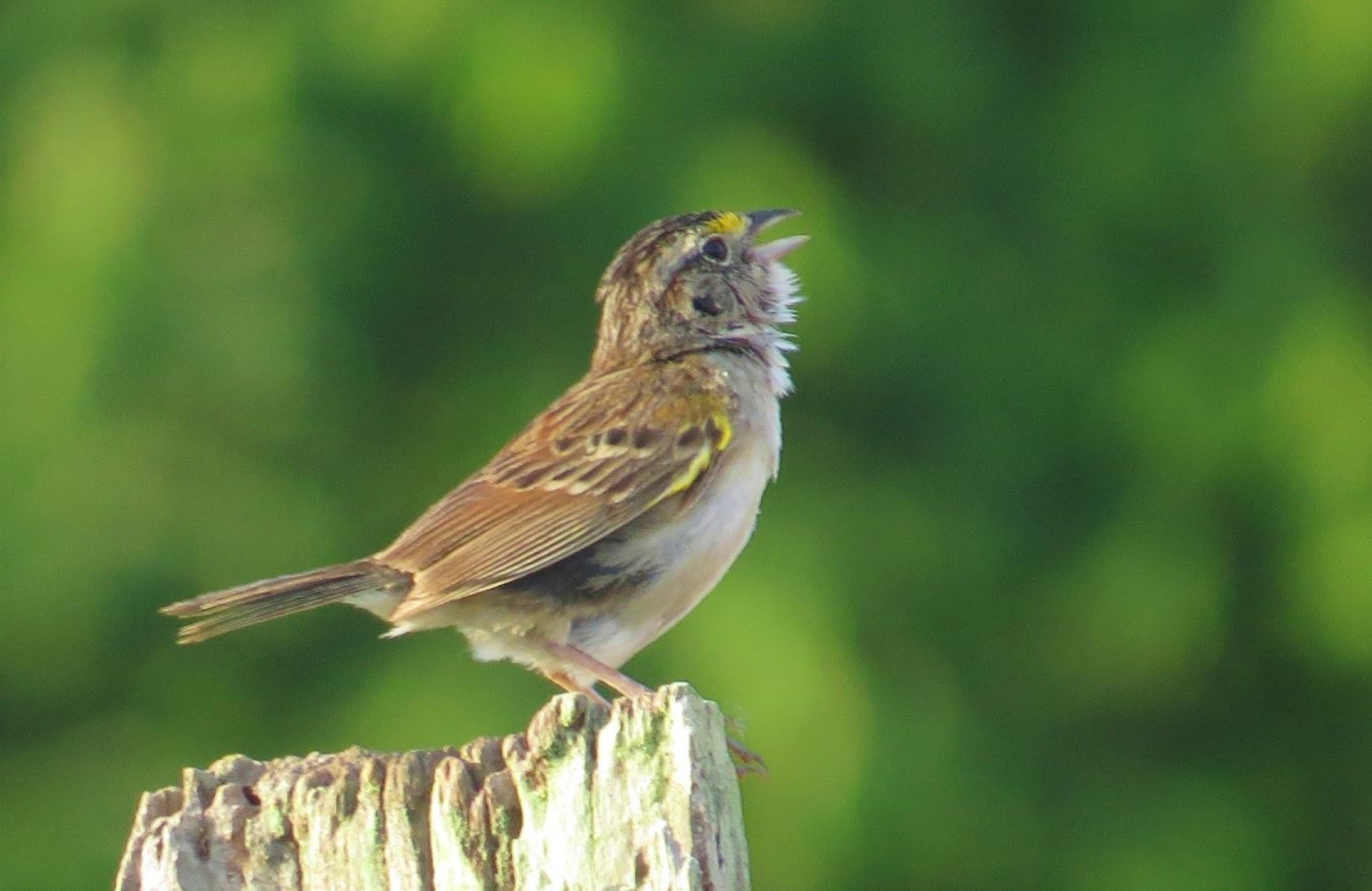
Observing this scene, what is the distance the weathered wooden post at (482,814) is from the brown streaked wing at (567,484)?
1451mm

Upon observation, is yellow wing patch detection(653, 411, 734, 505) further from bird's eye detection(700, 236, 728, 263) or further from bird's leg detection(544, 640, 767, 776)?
bird's eye detection(700, 236, 728, 263)

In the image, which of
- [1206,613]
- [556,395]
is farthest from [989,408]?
[556,395]

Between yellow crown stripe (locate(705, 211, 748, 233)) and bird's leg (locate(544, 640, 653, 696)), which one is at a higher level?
yellow crown stripe (locate(705, 211, 748, 233))

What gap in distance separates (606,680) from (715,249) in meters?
1.58

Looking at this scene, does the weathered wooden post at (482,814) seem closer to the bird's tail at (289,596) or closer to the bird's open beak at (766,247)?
the bird's tail at (289,596)

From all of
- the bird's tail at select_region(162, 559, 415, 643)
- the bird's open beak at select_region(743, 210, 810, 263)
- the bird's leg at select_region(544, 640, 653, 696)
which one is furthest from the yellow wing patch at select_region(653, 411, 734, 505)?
the bird's open beak at select_region(743, 210, 810, 263)

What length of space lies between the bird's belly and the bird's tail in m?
0.48

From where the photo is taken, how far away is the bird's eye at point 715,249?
666 cm

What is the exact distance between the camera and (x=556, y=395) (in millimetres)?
10000

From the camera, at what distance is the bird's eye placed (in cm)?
666

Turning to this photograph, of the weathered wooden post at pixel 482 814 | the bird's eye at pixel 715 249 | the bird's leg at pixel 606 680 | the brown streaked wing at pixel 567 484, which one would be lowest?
the weathered wooden post at pixel 482 814

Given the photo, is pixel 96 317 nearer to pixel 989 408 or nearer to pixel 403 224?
pixel 403 224

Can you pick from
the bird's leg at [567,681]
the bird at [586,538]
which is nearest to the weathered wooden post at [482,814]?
the bird at [586,538]

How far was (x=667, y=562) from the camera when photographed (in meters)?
5.71
